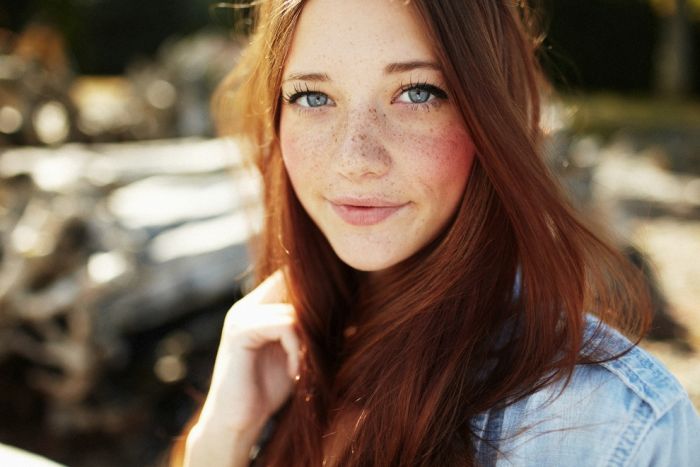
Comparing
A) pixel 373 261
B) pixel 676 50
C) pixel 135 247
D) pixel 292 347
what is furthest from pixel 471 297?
pixel 676 50

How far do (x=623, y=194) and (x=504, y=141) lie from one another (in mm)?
8241

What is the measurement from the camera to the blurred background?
384 centimetres

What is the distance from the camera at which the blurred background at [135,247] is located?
12.6ft

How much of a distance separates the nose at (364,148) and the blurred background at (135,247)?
0.66m

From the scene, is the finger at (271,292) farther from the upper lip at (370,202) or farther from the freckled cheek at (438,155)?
Result: the freckled cheek at (438,155)

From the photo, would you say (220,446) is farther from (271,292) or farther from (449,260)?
(449,260)

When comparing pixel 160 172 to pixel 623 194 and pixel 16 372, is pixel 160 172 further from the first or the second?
pixel 623 194

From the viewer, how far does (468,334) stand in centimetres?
149

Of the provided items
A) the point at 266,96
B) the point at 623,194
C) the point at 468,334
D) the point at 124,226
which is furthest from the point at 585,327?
the point at 623,194

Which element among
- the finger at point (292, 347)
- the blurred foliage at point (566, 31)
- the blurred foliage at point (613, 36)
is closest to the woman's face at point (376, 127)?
the finger at point (292, 347)

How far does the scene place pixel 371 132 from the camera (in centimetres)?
147

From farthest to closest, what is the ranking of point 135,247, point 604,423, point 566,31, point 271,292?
1. point 566,31
2. point 135,247
3. point 271,292
4. point 604,423

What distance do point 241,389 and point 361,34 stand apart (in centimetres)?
90

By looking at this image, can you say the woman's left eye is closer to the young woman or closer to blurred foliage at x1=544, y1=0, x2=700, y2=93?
the young woman
